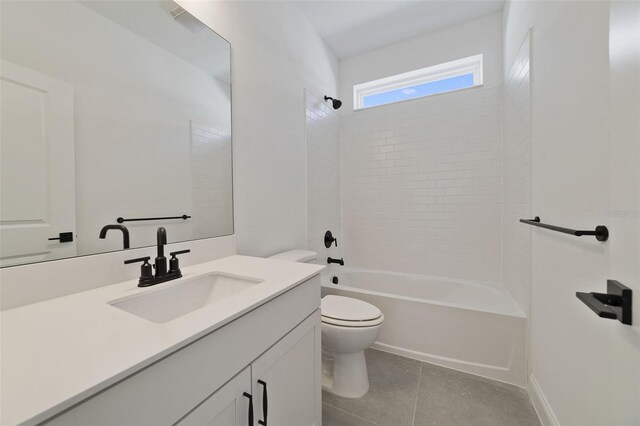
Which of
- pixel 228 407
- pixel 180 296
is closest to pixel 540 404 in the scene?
pixel 228 407

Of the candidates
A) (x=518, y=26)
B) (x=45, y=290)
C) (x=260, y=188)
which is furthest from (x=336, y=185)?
(x=45, y=290)

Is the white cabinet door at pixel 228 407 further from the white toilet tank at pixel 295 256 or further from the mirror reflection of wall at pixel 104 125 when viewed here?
the white toilet tank at pixel 295 256

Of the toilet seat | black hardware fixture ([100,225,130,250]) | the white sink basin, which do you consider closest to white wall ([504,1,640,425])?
the toilet seat

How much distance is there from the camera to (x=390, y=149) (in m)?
2.66

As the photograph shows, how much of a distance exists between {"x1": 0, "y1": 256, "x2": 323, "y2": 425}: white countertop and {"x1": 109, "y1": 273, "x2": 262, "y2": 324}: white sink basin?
35 mm

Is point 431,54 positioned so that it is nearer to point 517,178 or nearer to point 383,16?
point 383,16

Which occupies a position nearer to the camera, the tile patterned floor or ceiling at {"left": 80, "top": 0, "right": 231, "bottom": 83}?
ceiling at {"left": 80, "top": 0, "right": 231, "bottom": 83}

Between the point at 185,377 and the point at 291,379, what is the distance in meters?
0.48

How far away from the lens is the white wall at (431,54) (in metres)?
2.22

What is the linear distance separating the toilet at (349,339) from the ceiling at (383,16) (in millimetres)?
2360

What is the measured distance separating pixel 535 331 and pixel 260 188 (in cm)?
184

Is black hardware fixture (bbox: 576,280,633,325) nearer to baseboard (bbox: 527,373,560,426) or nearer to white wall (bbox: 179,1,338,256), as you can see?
baseboard (bbox: 527,373,560,426)

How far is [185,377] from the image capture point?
0.56 m

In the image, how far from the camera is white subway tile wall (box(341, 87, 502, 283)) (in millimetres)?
2264
